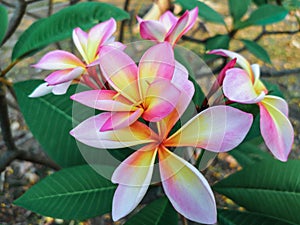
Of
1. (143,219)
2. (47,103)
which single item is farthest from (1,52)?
(143,219)

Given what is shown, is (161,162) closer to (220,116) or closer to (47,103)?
(220,116)

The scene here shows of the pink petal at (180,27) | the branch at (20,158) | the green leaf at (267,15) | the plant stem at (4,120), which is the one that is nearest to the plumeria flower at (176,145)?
the pink petal at (180,27)

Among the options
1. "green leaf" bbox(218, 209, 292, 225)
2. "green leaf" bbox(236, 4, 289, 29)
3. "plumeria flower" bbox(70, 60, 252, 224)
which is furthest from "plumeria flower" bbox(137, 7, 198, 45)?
"green leaf" bbox(236, 4, 289, 29)

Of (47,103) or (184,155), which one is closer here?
(184,155)

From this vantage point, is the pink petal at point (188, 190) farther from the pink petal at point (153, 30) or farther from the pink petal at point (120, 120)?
the pink petal at point (153, 30)

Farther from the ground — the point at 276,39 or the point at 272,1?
the point at 272,1

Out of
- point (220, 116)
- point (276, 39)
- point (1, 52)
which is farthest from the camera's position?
point (276, 39)
